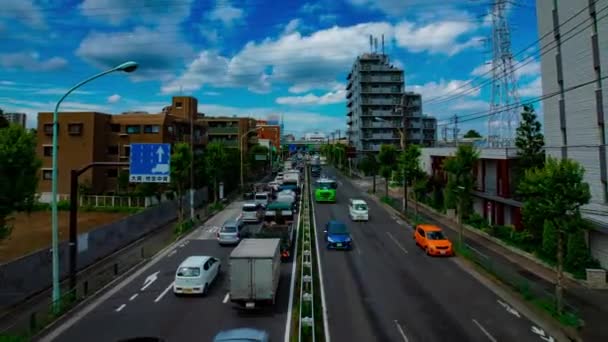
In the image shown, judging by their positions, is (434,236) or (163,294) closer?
(163,294)

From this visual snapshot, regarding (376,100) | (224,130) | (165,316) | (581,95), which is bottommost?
(165,316)

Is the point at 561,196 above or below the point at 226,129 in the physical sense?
below

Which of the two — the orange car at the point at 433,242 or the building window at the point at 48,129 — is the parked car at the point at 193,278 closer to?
the orange car at the point at 433,242

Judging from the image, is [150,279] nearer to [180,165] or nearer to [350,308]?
[350,308]

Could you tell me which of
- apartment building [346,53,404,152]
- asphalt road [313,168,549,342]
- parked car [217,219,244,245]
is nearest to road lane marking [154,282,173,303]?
asphalt road [313,168,549,342]

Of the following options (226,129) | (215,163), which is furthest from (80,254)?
(226,129)

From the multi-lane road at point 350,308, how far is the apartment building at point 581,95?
30.2 ft

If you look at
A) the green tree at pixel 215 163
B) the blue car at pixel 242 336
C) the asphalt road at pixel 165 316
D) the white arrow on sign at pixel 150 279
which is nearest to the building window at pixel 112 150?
the green tree at pixel 215 163

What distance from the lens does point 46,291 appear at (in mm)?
20500

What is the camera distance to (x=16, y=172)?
1625cm

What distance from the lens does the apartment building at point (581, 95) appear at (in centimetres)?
2291

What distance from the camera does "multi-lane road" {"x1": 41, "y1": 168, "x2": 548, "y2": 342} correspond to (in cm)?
1498

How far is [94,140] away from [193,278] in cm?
4133

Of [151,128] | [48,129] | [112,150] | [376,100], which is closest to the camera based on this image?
[48,129]
